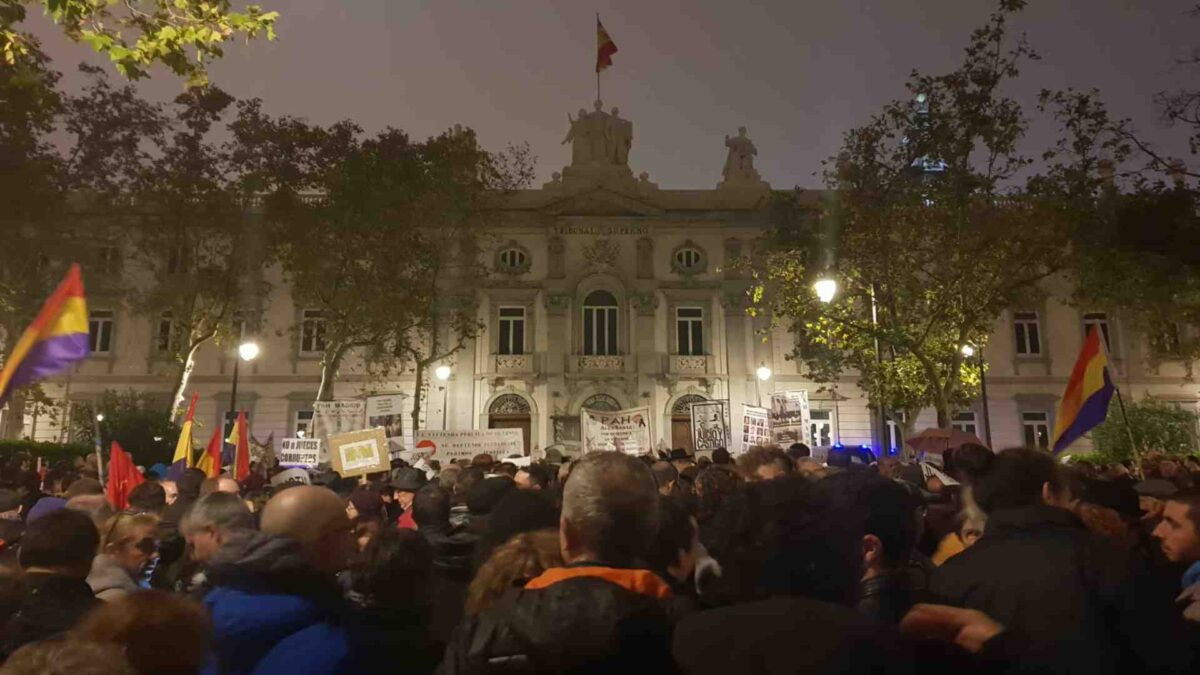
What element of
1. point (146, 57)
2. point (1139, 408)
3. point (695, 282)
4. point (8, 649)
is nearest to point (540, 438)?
point (695, 282)

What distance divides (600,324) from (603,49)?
12.9 m

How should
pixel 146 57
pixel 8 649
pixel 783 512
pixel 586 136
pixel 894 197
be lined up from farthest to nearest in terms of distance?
pixel 586 136 → pixel 894 197 → pixel 146 57 → pixel 8 649 → pixel 783 512

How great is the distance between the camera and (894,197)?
64.0 feet

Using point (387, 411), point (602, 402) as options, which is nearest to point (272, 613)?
point (387, 411)

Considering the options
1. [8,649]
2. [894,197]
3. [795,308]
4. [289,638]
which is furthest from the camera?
[795,308]

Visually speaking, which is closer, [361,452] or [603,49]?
[361,452]

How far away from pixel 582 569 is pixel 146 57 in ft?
23.5

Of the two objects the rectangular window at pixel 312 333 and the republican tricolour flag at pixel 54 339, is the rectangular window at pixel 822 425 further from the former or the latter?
the republican tricolour flag at pixel 54 339

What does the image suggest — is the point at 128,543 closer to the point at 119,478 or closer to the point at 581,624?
the point at 581,624

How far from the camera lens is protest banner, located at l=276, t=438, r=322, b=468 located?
15984 millimetres

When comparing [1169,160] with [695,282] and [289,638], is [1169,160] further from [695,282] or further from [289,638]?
[695,282]

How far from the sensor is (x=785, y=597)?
1969 mm

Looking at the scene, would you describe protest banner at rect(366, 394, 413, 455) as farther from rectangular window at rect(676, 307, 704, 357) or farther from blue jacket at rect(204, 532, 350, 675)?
rectangular window at rect(676, 307, 704, 357)

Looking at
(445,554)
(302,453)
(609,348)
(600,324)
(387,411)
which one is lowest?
(445,554)
